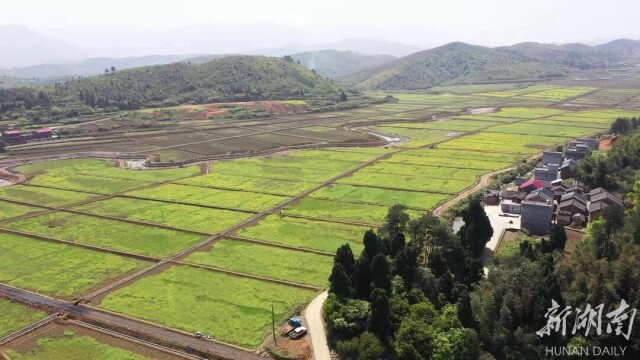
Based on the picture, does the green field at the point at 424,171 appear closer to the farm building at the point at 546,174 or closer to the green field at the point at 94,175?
the farm building at the point at 546,174

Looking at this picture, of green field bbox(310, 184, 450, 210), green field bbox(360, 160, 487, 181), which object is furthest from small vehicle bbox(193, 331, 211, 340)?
green field bbox(360, 160, 487, 181)

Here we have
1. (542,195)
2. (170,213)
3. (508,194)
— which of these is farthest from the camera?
(508,194)

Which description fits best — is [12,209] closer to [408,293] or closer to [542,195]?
[408,293]

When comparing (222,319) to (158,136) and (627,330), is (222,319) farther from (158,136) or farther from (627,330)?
(158,136)

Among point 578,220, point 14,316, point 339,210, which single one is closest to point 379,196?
point 339,210

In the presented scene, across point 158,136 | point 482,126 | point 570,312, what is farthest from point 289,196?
point 482,126
